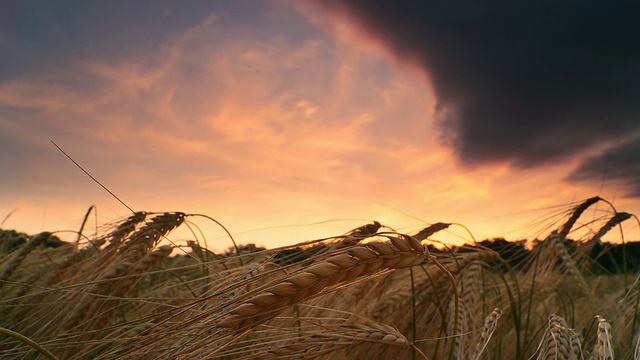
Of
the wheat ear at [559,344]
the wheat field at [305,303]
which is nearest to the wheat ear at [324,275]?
the wheat field at [305,303]

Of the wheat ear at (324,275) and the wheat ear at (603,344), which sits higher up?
the wheat ear at (324,275)

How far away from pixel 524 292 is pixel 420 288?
0.97 metres

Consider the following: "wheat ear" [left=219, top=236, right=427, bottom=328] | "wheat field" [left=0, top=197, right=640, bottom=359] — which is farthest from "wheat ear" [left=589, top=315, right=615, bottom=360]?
"wheat ear" [left=219, top=236, right=427, bottom=328]

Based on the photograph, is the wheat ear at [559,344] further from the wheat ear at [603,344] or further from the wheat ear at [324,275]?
the wheat ear at [324,275]

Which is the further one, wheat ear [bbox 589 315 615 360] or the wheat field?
wheat ear [bbox 589 315 615 360]

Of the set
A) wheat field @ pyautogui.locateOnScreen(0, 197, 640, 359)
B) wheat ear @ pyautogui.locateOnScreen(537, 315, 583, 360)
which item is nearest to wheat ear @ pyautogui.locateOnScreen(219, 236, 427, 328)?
wheat field @ pyautogui.locateOnScreen(0, 197, 640, 359)

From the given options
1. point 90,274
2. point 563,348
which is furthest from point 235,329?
point 90,274

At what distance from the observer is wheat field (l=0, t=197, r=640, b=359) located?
136 cm

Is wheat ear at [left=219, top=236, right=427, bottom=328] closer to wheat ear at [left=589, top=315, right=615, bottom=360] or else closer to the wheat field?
the wheat field

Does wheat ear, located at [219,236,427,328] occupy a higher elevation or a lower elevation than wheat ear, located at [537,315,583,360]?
higher

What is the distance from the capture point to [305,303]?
2.24 meters

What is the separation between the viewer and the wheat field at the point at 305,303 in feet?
4.47

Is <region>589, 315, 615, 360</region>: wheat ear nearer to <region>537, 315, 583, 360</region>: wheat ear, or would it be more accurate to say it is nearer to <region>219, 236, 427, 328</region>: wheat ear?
<region>537, 315, 583, 360</region>: wheat ear

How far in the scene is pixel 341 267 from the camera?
1385 mm
